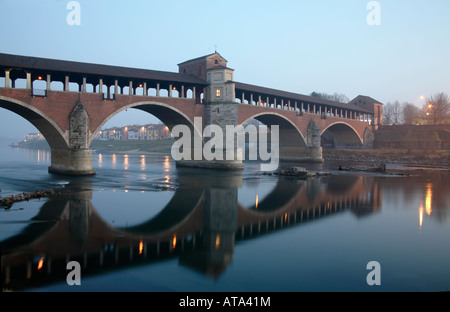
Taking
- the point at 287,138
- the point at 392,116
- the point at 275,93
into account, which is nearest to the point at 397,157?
the point at 287,138

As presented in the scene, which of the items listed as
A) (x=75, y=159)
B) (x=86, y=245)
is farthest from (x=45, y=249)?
(x=75, y=159)

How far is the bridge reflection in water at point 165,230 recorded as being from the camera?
34.1 ft

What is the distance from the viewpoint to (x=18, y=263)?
10.2 metres

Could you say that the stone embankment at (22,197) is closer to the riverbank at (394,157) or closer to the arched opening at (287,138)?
the arched opening at (287,138)

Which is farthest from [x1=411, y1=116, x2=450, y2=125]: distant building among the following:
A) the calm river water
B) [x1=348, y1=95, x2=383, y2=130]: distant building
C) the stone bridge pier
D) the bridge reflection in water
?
the stone bridge pier

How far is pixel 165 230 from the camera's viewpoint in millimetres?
14914

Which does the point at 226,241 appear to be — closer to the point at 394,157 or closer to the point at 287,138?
the point at 287,138

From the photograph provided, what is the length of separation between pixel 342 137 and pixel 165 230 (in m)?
66.7

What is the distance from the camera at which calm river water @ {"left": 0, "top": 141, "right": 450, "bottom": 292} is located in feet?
30.9

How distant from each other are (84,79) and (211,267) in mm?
25741
